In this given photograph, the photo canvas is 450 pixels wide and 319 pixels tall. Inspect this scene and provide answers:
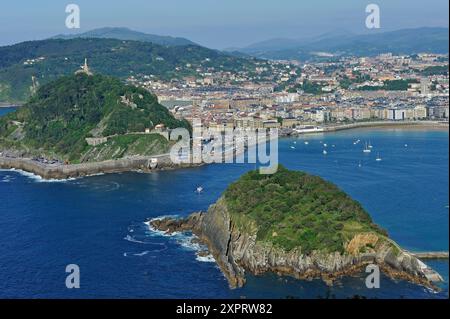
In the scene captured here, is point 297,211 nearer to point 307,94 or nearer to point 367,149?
point 367,149

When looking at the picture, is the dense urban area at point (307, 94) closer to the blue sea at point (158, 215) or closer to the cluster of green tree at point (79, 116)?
the cluster of green tree at point (79, 116)

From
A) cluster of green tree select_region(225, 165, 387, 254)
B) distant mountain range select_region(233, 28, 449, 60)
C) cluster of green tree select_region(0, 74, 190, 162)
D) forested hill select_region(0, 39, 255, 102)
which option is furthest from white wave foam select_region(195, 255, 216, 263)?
distant mountain range select_region(233, 28, 449, 60)

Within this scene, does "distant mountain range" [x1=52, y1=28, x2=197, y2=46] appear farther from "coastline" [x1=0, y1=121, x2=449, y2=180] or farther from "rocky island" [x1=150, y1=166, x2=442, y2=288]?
"rocky island" [x1=150, y1=166, x2=442, y2=288]

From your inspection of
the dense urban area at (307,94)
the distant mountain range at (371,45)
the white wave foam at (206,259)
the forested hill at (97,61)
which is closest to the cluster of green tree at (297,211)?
the white wave foam at (206,259)

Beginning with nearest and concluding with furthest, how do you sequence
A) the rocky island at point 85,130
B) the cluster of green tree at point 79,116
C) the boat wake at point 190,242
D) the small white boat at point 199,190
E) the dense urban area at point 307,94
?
the boat wake at point 190,242, the small white boat at point 199,190, the rocky island at point 85,130, the cluster of green tree at point 79,116, the dense urban area at point 307,94
